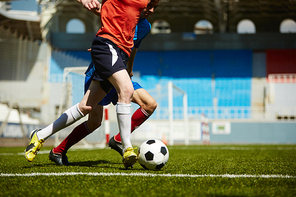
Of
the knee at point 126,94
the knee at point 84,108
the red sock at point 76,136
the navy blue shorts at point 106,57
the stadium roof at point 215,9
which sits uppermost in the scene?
the stadium roof at point 215,9

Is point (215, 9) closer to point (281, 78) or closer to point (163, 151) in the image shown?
point (281, 78)

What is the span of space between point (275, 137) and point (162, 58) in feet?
29.9

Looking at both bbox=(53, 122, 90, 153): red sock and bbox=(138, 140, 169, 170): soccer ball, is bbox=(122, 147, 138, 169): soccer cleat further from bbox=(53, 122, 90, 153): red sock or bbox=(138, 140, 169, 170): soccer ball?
bbox=(53, 122, 90, 153): red sock

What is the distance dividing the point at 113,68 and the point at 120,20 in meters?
0.42

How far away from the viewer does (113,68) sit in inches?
94.1

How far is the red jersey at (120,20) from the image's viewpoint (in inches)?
98.3

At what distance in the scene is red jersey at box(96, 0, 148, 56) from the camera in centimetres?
250

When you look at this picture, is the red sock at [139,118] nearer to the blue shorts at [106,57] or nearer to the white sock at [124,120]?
the white sock at [124,120]

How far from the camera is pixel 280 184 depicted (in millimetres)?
1806

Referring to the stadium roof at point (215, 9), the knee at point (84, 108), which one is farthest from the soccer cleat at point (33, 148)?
the stadium roof at point (215, 9)

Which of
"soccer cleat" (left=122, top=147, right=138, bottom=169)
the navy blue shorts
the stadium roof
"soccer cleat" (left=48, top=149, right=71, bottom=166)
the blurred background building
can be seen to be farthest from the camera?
the stadium roof

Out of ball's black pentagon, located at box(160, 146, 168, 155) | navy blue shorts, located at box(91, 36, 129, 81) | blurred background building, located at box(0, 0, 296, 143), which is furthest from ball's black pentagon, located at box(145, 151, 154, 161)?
blurred background building, located at box(0, 0, 296, 143)

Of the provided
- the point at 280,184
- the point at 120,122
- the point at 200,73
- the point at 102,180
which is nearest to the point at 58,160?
the point at 120,122

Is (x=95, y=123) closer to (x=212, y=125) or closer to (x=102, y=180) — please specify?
(x=102, y=180)
